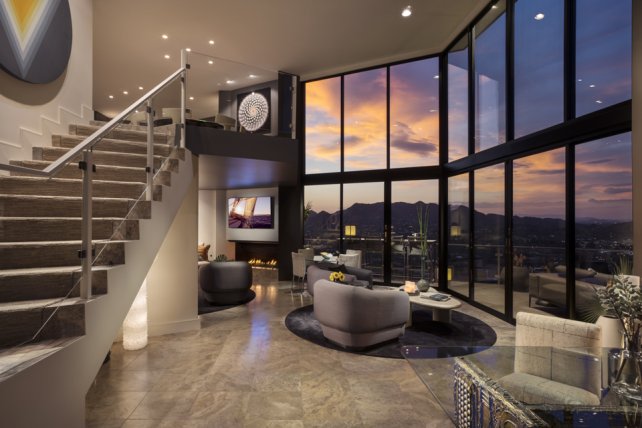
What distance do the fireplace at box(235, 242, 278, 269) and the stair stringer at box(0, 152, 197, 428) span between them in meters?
7.41

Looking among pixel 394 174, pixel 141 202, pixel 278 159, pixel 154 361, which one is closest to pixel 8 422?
pixel 141 202

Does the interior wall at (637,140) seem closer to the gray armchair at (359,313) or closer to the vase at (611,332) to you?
the vase at (611,332)

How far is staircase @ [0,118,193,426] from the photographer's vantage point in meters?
1.54

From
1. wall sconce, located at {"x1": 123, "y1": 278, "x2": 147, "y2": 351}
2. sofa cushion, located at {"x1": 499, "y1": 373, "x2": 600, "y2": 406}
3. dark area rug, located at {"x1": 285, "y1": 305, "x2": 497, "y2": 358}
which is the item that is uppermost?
sofa cushion, located at {"x1": 499, "y1": 373, "x2": 600, "y2": 406}

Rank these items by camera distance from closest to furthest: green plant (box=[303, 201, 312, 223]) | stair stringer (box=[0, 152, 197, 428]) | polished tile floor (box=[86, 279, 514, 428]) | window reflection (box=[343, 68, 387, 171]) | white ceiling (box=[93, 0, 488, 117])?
1. stair stringer (box=[0, 152, 197, 428])
2. polished tile floor (box=[86, 279, 514, 428])
3. white ceiling (box=[93, 0, 488, 117])
4. window reflection (box=[343, 68, 387, 171])
5. green plant (box=[303, 201, 312, 223])

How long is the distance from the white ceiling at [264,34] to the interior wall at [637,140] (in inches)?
132

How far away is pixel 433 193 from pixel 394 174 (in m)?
1.01

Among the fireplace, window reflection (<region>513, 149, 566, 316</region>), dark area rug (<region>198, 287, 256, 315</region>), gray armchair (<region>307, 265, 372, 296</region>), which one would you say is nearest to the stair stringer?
dark area rug (<region>198, 287, 256, 315</region>)

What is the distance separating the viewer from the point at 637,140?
10.1 ft

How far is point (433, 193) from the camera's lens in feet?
25.1

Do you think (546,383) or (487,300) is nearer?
(546,383)

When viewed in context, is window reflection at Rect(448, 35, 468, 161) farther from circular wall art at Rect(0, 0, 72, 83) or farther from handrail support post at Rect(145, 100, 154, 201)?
circular wall art at Rect(0, 0, 72, 83)

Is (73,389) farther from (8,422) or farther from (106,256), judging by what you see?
(106,256)

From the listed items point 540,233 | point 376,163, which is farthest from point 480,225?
point 376,163
